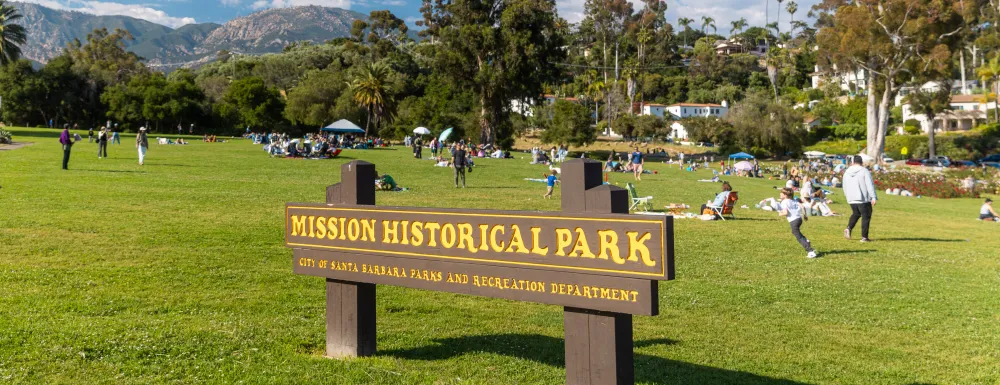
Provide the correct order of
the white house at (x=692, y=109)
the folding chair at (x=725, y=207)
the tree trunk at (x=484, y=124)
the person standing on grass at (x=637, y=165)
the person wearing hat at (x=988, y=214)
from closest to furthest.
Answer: the folding chair at (x=725, y=207) → the person wearing hat at (x=988, y=214) → the person standing on grass at (x=637, y=165) → the tree trunk at (x=484, y=124) → the white house at (x=692, y=109)

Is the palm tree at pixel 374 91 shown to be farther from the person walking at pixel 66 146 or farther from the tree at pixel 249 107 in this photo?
the person walking at pixel 66 146

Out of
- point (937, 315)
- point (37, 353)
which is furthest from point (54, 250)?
point (937, 315)

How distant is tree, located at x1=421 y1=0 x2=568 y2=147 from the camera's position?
5916 centimetres

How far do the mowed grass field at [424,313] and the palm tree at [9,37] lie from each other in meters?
59.6

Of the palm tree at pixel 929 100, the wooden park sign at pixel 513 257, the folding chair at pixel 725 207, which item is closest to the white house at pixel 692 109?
the palm tree at pixel 929 100

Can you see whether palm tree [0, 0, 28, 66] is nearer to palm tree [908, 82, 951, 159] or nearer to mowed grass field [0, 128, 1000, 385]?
mowed grass field [0, 128, 1000, 385]

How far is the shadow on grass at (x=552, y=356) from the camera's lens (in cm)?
594

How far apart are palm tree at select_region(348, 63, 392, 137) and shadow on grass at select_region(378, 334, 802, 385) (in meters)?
67.1

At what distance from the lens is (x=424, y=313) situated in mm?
7926

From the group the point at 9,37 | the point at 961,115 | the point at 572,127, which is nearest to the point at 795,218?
the point at 572,127

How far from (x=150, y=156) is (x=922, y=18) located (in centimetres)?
4786

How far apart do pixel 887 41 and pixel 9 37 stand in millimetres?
71003

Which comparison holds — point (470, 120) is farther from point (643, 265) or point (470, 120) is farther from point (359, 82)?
point (643, 265)

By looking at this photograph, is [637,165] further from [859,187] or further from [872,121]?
[872,121]
